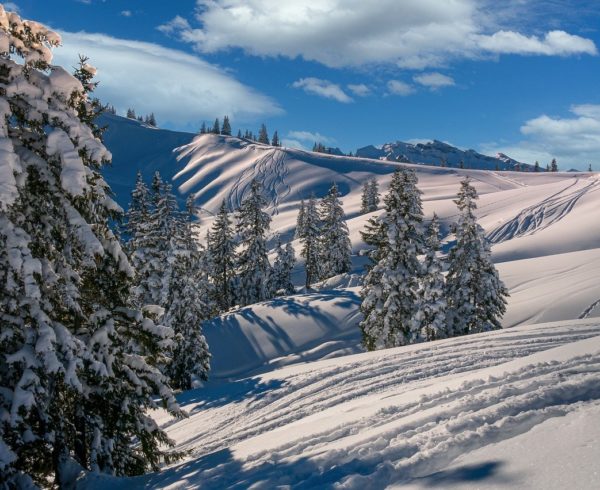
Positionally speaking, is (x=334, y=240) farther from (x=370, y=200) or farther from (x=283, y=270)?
(x=370, y=200)

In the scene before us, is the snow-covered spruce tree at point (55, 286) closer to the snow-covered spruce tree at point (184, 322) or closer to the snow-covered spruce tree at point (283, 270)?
the snow-covered spruce tree at point (184, 322)

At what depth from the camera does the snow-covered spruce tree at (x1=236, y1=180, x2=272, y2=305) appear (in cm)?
4891

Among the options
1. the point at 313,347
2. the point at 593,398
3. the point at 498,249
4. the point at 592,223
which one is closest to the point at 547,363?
the point at 593,398

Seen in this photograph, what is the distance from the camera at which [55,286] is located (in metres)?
7.03

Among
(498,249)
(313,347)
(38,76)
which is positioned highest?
(38,76)

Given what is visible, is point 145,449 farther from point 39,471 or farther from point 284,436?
point 284,436

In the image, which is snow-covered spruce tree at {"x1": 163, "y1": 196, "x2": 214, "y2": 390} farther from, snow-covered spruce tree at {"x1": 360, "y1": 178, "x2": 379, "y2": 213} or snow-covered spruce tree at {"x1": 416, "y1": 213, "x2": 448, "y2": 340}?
snow-covered spruce tree at {"x1": 360, "y1": 178, "x2": 379, "y2": 213}

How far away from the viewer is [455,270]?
92.4ft

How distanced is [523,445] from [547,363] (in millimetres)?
3001

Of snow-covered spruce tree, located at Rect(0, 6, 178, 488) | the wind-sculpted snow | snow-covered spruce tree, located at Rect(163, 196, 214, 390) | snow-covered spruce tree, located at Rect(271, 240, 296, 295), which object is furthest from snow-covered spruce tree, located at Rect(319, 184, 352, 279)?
snow-covered spruce tree, located at Rect(0, 6, 178, 488)

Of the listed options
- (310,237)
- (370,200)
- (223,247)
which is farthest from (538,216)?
(223,247)

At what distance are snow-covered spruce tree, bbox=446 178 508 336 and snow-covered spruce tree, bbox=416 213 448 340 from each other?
1174 mm

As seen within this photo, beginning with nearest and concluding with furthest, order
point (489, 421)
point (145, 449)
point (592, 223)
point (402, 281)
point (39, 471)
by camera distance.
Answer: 1. point (489, 421)
2. point (39, 471)
3. point (145, 449)
4. point (402, 281)
5. point (592, 223)

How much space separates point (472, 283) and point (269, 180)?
135074 millimetres
